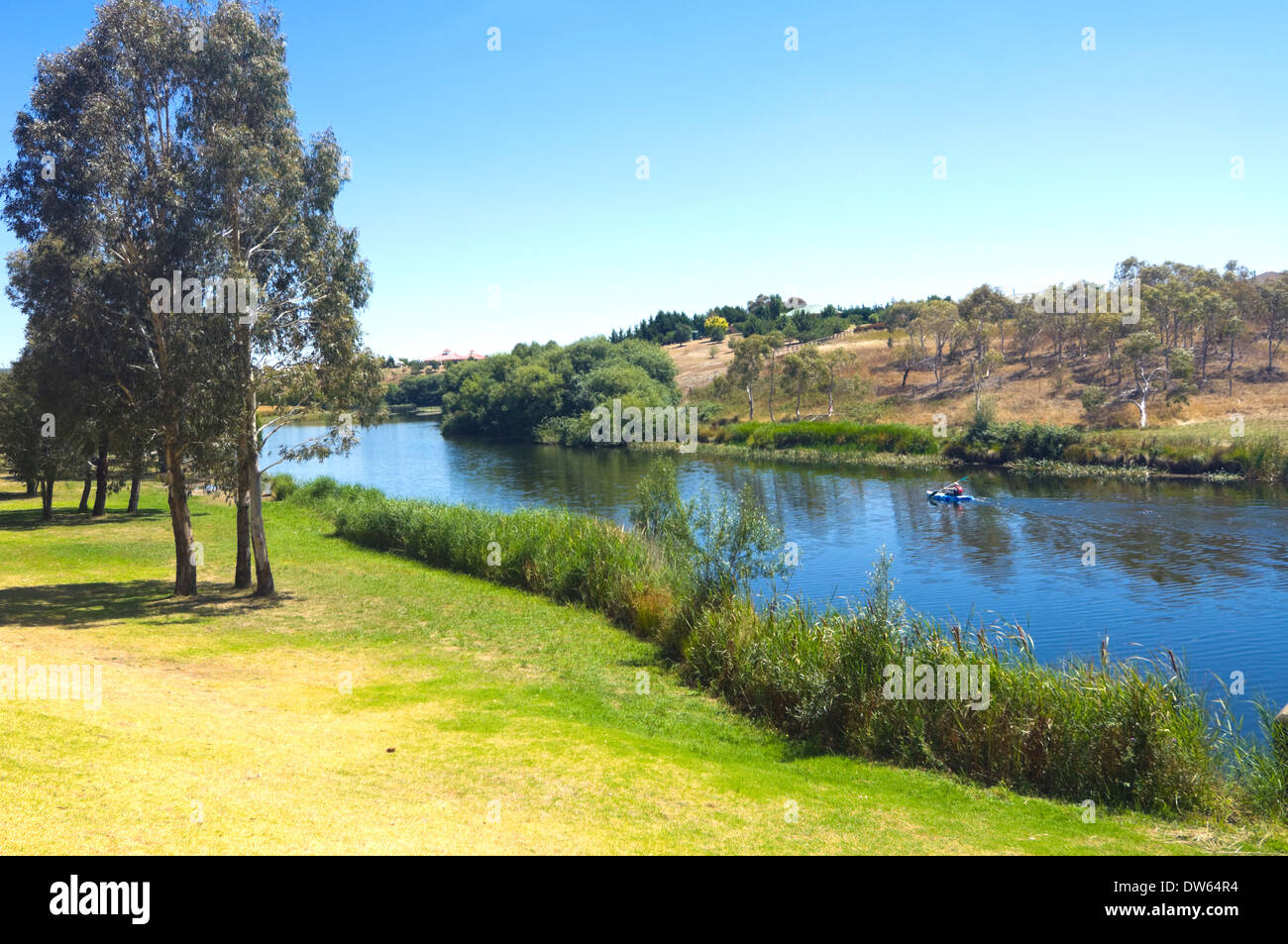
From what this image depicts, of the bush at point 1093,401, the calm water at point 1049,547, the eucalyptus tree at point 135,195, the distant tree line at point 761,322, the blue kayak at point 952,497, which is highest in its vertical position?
the distant tree line at point 761,322

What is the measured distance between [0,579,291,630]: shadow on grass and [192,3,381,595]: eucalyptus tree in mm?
1413

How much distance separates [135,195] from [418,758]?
18733mm

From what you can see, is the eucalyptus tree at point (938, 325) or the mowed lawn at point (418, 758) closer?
the mowed lawn at point (418, 758)

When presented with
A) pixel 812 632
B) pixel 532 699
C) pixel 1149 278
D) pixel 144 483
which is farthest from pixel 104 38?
pixel 1149 278

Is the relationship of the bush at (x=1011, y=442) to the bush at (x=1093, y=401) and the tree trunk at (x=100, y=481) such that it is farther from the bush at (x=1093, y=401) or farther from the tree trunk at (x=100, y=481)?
the tree trunk at (x=100, y=481)

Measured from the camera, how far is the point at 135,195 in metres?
23.0

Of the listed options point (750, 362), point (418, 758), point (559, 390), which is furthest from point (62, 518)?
point (559, 390)

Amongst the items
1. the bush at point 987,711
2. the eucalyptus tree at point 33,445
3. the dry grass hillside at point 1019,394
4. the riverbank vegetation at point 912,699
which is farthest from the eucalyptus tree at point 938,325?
the bush at point 987,711

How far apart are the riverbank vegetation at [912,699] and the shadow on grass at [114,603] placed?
11.5 m

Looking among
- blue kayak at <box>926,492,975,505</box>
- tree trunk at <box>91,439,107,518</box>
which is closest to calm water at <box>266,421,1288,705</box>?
blue kayak at <box>926,492,975,505</box>

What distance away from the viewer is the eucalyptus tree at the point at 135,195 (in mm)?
22250

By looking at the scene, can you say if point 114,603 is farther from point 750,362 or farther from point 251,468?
point 750,362

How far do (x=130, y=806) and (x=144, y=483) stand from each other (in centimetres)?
6768
